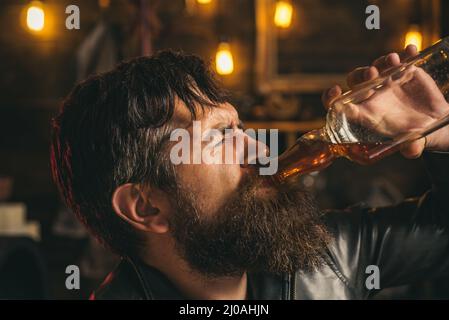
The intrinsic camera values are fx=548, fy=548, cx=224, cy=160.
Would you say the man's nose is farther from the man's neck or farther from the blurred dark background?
the blurred dark background

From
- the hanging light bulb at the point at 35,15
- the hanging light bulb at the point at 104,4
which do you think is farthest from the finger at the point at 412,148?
the hanging light bulb at the point at 104,4

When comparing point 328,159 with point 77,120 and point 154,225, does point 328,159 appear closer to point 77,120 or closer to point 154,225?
point 154,225

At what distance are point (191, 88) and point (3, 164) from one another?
2.42 metres

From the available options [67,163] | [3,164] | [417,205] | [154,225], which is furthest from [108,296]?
[3,164]

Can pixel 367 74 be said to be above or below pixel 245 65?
below

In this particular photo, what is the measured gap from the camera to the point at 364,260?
4.03 ft

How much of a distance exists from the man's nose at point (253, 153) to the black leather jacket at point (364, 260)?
0.81 ft

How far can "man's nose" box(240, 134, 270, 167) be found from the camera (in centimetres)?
112

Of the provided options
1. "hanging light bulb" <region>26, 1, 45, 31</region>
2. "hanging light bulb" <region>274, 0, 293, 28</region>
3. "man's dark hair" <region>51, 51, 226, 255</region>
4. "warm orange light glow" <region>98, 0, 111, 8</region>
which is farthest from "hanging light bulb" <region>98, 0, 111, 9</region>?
"man's dark hair" <region>51, 51, 226, 255</region>

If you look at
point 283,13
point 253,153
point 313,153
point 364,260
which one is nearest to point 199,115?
point 253,153

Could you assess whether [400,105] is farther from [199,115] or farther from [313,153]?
[199,115]

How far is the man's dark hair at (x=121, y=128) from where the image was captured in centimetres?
114

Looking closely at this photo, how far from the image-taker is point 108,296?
117 centimetres

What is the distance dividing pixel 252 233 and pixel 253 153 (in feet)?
0.54
